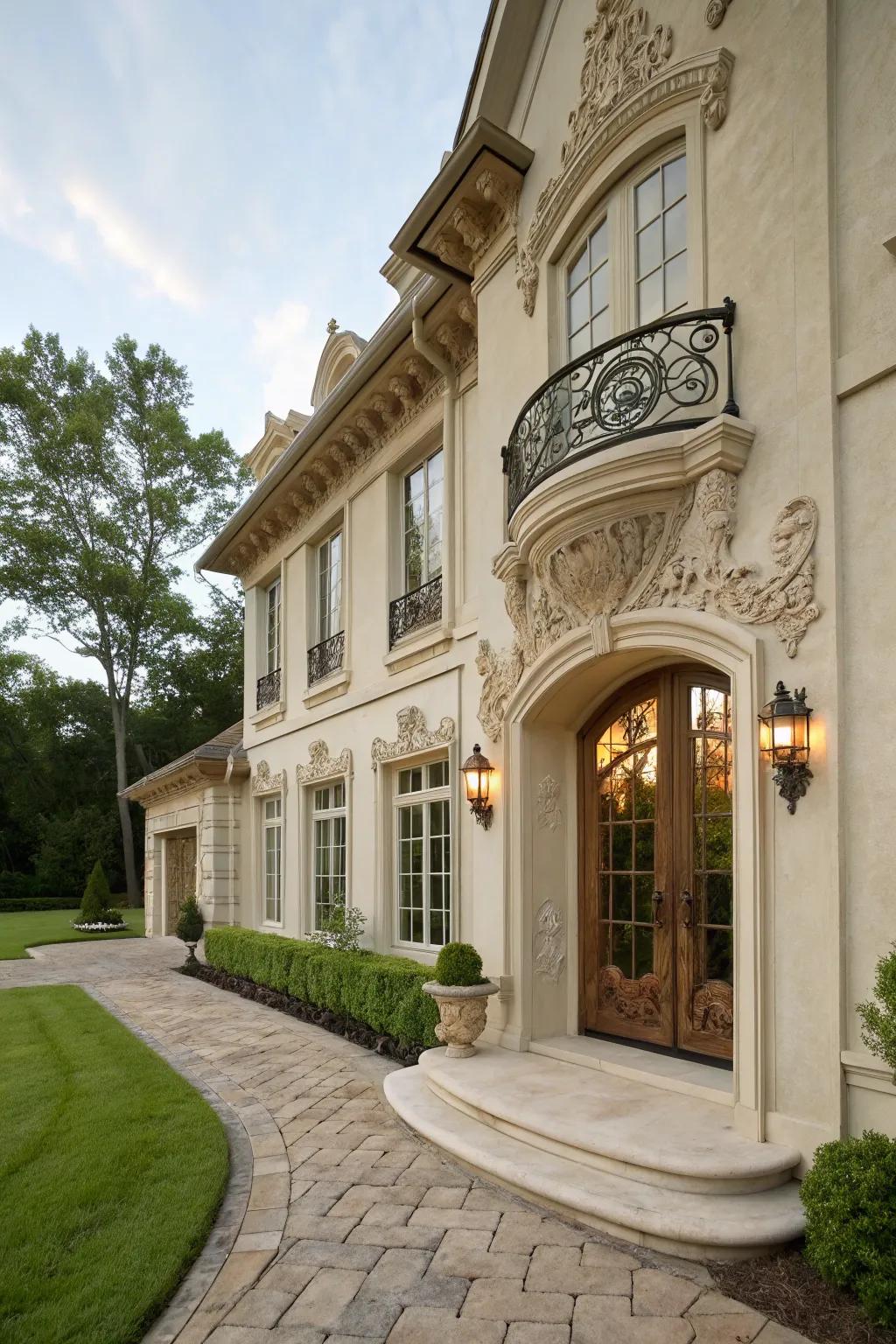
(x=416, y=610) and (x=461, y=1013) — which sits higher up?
(x=416, y=610)

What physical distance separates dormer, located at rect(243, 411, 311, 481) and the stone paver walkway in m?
12.0

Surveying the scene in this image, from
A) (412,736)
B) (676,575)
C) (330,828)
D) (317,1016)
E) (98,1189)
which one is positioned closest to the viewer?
(98,1189)

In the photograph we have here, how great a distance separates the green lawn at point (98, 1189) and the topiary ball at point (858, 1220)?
2.63 metres

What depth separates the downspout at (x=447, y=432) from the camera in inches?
330

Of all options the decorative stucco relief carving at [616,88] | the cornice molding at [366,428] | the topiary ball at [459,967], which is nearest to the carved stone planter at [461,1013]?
the topiary ball at [459,967]

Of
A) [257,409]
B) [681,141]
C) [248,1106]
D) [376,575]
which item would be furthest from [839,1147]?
[257,409]

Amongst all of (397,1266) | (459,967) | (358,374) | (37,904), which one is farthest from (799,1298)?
(37,904)

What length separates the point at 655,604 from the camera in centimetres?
529

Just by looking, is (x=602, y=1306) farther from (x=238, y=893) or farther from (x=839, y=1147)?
(x=238, y=893)

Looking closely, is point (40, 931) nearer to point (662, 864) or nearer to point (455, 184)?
point (662, 864)

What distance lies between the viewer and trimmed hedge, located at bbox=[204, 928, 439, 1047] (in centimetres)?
726

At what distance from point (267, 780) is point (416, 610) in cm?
559

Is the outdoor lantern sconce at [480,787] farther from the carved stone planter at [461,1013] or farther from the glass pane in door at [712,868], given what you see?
the glass pane in door at [712,868]

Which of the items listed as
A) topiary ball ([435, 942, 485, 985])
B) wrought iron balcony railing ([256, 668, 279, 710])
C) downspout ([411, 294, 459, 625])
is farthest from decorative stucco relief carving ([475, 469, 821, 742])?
wrought iron balcony railing ([256, 668, 279, 710])
